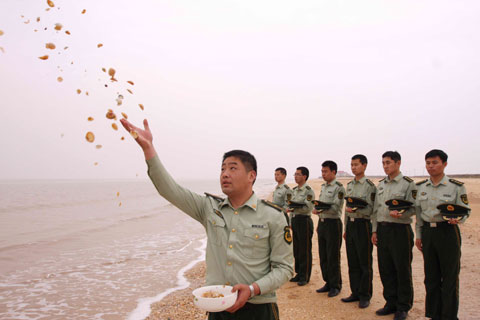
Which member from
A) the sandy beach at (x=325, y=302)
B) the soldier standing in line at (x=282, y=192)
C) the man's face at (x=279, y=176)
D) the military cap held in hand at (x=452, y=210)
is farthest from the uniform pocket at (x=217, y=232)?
the man's face at (x=279, y=176)

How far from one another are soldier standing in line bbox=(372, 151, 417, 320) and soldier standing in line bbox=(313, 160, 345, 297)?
2.63 ft

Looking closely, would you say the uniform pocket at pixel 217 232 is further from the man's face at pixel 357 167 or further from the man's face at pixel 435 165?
the man's face at pixel 357 167

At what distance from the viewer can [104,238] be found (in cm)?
1543

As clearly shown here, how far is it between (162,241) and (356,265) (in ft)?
33.0

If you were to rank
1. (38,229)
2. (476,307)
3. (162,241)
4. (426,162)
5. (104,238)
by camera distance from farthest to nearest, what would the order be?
(38,229) < (104,238) < (162,241) < (476,307) < (426,162)

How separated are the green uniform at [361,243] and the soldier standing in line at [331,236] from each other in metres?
0.33

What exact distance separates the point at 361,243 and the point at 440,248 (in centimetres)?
138

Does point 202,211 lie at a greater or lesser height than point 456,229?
greater

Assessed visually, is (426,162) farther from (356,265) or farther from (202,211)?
(202,211)

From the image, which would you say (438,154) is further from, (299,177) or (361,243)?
(299,177)

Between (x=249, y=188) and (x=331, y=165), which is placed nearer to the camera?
(x=249, y=188)

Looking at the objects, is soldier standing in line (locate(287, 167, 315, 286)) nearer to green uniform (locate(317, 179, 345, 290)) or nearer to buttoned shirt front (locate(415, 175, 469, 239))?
green uniform (locate(317, 179, 345, 290))

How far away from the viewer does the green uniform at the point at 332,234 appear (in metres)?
6.37

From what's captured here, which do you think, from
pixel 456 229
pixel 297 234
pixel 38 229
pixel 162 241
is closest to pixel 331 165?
pixel 297 234
